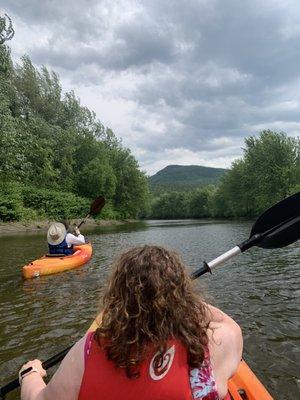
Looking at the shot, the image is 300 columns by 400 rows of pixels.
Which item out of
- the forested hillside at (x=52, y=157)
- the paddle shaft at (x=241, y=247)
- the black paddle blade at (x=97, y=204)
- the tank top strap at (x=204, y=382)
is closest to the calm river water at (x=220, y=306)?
the paddle shaft at (x=241, y=247)

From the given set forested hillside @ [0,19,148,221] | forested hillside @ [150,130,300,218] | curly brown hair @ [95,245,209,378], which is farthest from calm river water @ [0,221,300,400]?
forested hillside @ [150,130,300,218]

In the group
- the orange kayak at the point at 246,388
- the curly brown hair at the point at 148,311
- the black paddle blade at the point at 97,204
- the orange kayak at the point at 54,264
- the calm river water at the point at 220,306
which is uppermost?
the black paddle blade at the point at 97,204

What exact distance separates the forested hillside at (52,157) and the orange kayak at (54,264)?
1456cm

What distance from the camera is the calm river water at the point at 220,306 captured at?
511 centimetres

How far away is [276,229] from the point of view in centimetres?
385

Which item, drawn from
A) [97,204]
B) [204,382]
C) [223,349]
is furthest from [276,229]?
[97,204]

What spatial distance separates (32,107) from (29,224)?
15.1 m

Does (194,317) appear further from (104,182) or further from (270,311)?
(104,182)

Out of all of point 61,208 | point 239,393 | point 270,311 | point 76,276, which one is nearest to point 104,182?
point 61,208

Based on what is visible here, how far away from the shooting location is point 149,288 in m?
2.02

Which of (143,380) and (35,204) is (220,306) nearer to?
(143,380)

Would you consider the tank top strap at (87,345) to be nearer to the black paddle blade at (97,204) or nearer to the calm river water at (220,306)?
the calm river water at (220,306)

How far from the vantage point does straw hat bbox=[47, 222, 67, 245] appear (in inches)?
451

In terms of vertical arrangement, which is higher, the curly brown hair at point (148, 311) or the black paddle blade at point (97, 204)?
the black paddle blade at point (97, 204)
